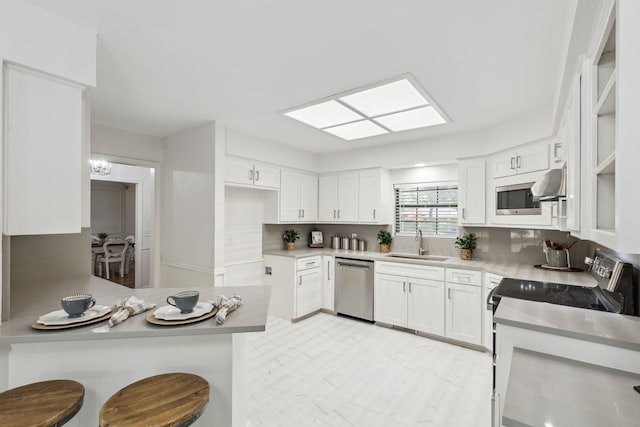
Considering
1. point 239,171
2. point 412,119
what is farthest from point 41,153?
point 412,119

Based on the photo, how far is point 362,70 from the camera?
6.86ft

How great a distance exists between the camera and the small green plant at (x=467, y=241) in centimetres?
371

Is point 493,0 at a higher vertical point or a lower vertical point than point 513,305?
higher

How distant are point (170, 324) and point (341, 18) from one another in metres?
1.76

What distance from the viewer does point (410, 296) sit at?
3639mm

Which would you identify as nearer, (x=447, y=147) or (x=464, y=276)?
(x=464, y=276)

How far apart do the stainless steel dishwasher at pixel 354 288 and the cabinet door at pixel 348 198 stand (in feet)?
2.33

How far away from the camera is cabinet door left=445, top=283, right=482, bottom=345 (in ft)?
10.3

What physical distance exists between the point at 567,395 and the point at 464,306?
2.43 metres

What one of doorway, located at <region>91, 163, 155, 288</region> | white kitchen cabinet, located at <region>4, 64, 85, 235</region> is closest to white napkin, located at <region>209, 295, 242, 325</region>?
white kitchen cabinet, located at <region>4, 64, 85, 235</region>

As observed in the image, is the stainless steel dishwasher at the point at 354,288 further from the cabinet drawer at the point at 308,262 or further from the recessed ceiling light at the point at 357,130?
the recessed ceiling light at the point at 357,130

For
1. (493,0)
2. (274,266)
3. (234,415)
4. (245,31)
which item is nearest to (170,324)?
(234,415)

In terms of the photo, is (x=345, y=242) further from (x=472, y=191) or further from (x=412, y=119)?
(x=412, y=119)

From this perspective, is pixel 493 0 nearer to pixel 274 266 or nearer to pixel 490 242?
pixel 490 242
